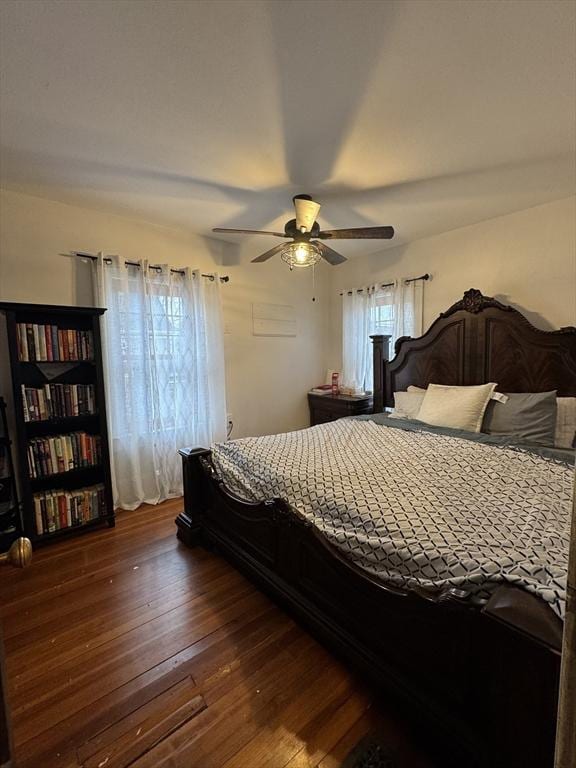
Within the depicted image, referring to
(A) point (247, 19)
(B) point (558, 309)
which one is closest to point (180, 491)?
(A) point (247, 19)

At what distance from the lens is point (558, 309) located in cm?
260

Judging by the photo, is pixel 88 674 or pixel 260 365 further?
pixel 260 365

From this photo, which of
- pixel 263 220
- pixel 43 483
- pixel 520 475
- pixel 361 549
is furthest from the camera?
pixel 263 220

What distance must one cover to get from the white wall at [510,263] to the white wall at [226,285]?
4.00 ft

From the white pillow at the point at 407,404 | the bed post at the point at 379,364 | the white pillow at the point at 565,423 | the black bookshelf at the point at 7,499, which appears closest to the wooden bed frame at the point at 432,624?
the white pillow at the point at 565,423

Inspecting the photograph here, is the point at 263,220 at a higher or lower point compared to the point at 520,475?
higher

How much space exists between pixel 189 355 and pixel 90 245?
116 cm

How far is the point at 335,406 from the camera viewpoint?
153 inches

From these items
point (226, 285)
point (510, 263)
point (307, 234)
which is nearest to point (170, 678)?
point (307, 234)

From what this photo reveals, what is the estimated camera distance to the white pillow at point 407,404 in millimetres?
2957

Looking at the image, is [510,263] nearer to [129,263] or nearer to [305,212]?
[305,212]

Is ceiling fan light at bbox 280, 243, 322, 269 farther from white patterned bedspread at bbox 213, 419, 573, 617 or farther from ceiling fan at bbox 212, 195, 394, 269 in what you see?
white patterned bedspread at bbox 213, 419, 573, 617

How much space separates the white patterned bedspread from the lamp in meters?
1.27

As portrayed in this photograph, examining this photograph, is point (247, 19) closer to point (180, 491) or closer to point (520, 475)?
point (520, 475)
